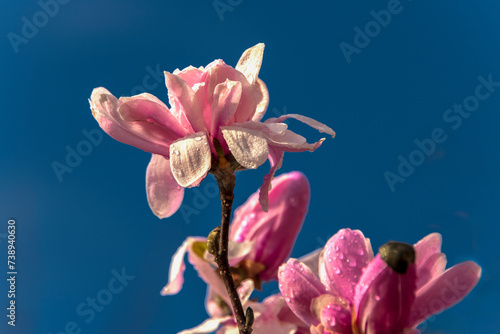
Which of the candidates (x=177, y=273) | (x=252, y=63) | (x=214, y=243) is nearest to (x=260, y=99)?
(x=252, y=63)

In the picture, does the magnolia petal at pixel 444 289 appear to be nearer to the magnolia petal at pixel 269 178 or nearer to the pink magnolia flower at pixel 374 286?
the pink magnolia flower at pixel 374 286

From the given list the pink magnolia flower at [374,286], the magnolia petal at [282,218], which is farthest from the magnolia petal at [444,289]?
the magnolia petal at [282,218]

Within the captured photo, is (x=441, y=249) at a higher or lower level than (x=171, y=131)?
lower

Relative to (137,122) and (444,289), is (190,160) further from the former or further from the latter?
(444,289)

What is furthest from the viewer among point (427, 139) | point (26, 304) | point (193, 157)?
point (427, 139)

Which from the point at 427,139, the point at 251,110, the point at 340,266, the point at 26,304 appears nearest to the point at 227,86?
the point at 251,110

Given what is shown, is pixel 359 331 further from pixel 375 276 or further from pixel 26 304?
pixel 26 304
